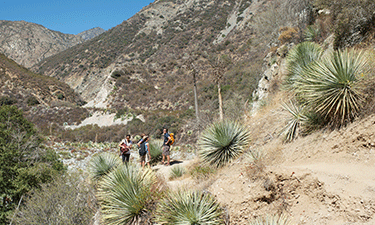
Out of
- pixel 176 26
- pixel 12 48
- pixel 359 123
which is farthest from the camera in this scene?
pixel 12 48

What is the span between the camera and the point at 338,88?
5.30 m

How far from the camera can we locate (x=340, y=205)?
3652 millimetres

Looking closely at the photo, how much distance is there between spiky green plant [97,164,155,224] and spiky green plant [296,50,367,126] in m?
5.28

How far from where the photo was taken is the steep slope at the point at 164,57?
39.8m

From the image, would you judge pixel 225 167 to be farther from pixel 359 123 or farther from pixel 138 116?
pixel 138 116

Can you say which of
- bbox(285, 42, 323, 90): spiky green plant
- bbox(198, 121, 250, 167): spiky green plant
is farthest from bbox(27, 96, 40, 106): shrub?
bbox(285, 42, 323, 90): spiky green plant

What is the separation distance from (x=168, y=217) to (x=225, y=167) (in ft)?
8.75

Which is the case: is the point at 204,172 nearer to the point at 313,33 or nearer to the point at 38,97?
the point at 313,33

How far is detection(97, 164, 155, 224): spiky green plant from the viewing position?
685 cm

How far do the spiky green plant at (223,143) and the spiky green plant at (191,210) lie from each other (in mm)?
2357

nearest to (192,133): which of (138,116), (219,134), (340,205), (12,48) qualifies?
(138,116)

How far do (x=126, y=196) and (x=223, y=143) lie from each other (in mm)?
3557

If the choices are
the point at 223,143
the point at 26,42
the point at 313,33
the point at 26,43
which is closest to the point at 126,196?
the point at 223,143

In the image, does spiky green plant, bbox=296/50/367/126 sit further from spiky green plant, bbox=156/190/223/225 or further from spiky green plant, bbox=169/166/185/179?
spiky green plant, bbox=169/166/185/179
